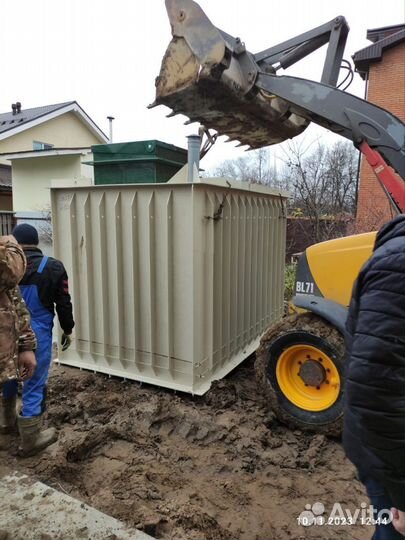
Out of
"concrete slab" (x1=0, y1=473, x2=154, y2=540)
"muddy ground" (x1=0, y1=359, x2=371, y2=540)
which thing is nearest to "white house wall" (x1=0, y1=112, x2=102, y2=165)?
"muddy ground" (x1=0, y1=359, x2=371, y2=540)

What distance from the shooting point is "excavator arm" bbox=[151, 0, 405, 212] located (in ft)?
10.4

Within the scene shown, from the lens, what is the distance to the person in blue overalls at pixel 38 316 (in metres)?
3.22

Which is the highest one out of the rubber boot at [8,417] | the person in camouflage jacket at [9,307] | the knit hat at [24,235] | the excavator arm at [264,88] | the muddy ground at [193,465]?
the excavator arm at [264,88]

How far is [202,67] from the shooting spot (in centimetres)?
346

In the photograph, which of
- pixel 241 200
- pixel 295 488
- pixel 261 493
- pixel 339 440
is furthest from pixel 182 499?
pixel 241 200

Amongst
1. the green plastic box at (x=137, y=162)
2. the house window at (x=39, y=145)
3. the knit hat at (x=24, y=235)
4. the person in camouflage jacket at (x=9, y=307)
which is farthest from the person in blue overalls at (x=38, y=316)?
the house window at (x=39, y=145)

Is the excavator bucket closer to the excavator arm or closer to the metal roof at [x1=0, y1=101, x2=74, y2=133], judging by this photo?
the excavator arm

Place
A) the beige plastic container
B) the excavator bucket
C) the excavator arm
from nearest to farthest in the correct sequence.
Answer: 1. the excavator arm
2. the excavator bucket
3. the beige plastic container

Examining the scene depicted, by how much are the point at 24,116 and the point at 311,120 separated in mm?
21360

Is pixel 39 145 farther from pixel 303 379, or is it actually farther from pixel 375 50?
pixel 303 379

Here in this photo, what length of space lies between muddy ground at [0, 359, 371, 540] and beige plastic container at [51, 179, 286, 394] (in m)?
0.43

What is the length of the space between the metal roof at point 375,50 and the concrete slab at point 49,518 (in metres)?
15.3

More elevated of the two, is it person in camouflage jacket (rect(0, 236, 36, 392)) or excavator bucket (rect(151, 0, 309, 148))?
excavator bucket (rect(151, 0, 309, 148))

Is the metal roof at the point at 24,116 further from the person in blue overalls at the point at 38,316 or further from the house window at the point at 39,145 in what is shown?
the person in blue overalls at the point at 38,316
